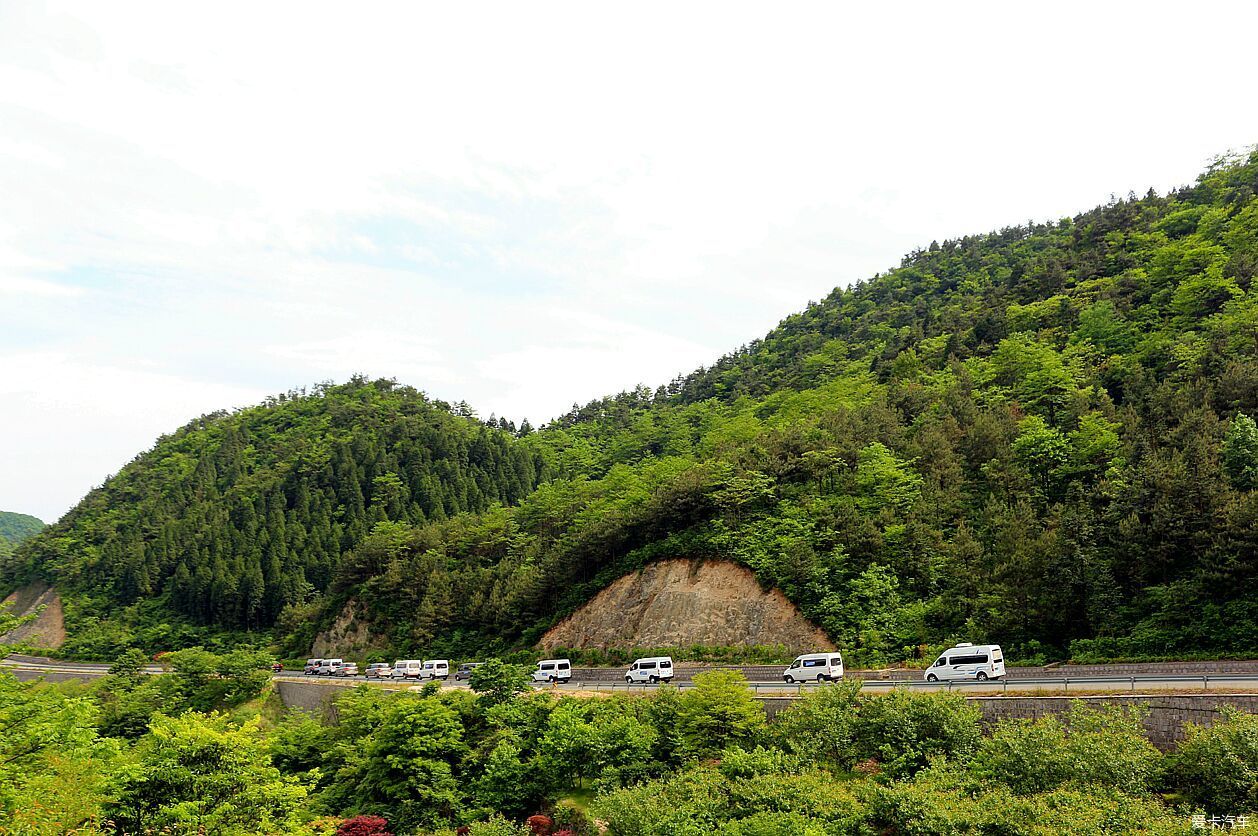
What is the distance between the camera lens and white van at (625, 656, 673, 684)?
119ft

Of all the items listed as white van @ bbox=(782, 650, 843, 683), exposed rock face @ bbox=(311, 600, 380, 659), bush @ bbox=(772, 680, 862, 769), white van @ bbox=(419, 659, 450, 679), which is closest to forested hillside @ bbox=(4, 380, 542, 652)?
exposed rock face @ bbox=(311, 600, 380, 659)

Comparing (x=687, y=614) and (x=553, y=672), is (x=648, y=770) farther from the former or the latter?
(x=687, y=614)

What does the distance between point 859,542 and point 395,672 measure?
34104mm

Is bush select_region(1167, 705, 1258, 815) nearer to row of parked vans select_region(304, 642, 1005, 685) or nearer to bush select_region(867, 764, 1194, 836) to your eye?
bush select_region(867, 764, 1194, 836)

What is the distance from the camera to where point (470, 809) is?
2759 cm

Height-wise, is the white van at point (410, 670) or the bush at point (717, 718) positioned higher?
the bush at point (717, 718)

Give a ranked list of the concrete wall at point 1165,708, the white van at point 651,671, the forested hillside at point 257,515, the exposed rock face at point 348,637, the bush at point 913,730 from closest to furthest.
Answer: the concrete wall at point 1165,708 → the bush at point 913,730 → the white van at point 651,671 → the exposed rock face at point 348,637 → the forested hillside at point 257,515

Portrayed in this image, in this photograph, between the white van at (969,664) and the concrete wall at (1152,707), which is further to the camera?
the white van at (969,664)

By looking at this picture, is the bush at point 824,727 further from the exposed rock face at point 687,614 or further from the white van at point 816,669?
the exposed rock face at point 687,614

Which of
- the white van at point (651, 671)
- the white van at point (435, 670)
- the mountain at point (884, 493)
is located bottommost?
the white van at point (435, 670)

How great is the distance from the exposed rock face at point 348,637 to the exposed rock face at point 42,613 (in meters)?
48.4

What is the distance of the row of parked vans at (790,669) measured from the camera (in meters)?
27.8

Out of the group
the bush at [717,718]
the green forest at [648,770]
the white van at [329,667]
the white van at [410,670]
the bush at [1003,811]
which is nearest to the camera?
the bush at [1003,811]

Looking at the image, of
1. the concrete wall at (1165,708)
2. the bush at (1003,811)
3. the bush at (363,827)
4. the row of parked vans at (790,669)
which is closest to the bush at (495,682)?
the row of parked vans at (790,669)
